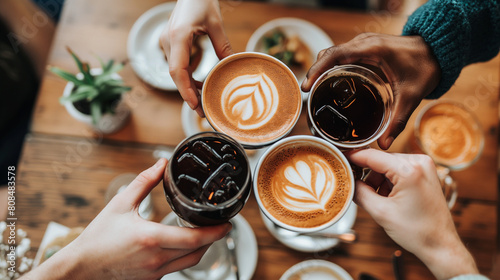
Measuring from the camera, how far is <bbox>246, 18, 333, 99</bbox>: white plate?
75.9 inches

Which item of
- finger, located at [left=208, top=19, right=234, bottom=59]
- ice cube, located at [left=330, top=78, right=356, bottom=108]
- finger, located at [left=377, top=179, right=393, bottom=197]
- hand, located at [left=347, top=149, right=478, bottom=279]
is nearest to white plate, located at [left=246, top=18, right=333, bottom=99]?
finger, located at [left=208, top=19, right=234, bottom=59]

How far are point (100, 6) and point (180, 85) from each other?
3.27ft

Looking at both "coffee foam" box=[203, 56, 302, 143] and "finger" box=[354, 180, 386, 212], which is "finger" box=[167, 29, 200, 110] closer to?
"coffee foam" box=[203, 56, 302, 143]

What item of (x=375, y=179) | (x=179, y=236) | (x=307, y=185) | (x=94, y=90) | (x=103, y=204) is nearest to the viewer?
(x=179, y=236)

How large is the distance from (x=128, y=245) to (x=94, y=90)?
0.87m

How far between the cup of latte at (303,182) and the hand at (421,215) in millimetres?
138

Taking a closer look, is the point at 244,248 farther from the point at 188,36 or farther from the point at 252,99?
the point at 188,36

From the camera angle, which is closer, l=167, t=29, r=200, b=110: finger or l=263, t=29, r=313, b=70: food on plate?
l=167, t=29, r=200, b=110: finger

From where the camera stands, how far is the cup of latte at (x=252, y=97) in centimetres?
137

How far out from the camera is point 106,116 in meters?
1.76

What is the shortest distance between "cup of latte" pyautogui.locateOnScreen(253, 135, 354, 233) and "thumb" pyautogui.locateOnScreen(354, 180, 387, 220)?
40mm

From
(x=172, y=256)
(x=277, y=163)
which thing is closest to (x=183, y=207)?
(x=172, y=256)

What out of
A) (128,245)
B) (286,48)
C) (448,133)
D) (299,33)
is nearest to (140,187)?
(128,245)

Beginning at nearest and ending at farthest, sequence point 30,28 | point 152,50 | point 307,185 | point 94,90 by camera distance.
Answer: point 307,185
point 94,90
point 152,50
point 30,28
